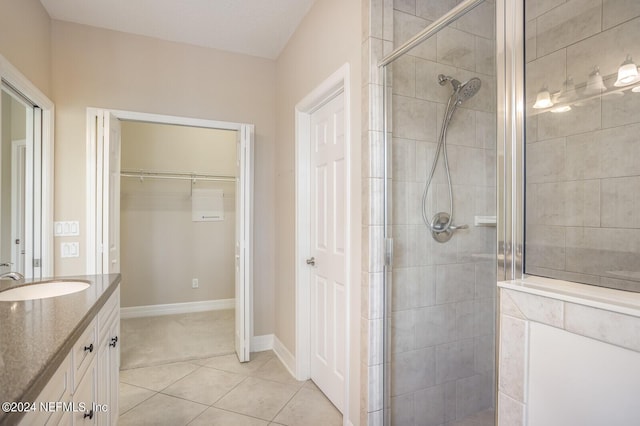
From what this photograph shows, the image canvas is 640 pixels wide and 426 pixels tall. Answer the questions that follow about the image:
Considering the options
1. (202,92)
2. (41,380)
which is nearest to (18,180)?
(202,92)

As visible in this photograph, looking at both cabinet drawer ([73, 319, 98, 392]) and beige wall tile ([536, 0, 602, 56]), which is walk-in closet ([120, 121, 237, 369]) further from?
beige wall tile ([536, 0, 602, 56])

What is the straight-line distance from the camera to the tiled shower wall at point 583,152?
50.2 inches

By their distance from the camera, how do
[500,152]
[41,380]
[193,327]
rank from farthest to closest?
[193,327] < [500,152] < [41,380]

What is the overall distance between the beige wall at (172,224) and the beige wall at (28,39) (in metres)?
1.53

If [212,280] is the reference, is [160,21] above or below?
above

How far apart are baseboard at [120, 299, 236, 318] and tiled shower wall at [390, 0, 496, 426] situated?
320 cm

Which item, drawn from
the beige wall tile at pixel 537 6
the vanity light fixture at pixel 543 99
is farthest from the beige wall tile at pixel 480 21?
the vanity light fixture at pixel 543 99

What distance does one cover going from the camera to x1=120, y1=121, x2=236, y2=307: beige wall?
161 inches

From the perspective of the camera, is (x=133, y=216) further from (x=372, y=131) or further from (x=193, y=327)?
(x=372, y=131)

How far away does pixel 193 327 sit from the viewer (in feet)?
12.4

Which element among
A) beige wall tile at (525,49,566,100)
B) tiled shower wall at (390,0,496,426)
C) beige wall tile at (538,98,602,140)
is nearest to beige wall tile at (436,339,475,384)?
tiled shower wall at (390,0,496,426)

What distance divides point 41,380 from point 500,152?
4.99ft

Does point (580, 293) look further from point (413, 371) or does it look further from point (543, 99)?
point (413, 371)

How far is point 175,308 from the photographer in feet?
14.0
